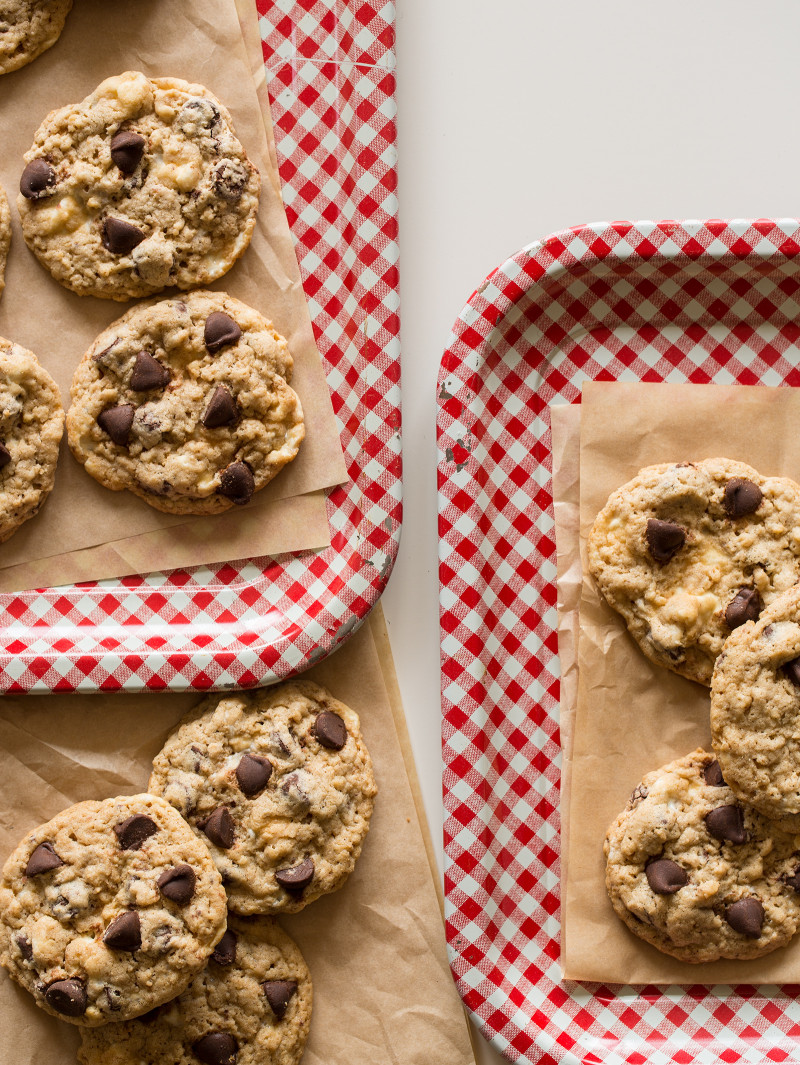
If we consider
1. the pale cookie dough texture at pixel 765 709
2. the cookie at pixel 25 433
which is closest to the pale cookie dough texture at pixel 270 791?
the cookie at pixel 25 433

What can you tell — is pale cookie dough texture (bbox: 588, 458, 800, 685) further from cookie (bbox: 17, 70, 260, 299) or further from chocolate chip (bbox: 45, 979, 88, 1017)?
chocolate chip (bbox: 45, 979, 88, 1017)

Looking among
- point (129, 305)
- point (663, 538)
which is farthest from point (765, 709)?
point (129, 305)

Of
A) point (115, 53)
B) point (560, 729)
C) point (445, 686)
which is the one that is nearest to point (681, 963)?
point (560, 729)

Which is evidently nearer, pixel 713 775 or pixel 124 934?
pixel 124 934

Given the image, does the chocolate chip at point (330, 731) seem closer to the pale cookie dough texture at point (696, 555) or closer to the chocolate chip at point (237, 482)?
the chocolate chip at point (237, 482)

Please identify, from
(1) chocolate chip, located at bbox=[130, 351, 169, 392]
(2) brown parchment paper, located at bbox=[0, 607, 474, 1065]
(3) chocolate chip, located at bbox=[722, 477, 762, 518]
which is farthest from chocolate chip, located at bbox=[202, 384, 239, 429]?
(3) chocolate chip, located at bbox=[722, 477, 762, 518]

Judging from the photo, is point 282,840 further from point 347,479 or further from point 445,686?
point 347,479

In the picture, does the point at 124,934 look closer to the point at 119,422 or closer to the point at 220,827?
the point at 220,827
